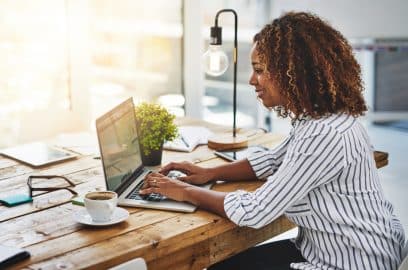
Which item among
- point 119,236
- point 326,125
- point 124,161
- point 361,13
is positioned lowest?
point 119,236

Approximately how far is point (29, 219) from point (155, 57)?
2.34m

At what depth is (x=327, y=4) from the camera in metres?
5.04

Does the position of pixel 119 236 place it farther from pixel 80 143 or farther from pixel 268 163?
pixel 80 143

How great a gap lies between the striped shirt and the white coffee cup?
303 mm

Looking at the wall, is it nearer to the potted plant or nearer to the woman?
the potted plant

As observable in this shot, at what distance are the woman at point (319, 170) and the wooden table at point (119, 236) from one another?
9 centimetres

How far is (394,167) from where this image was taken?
14.6ft

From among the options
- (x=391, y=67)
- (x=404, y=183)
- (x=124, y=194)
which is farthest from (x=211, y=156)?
(x=391, y=67)

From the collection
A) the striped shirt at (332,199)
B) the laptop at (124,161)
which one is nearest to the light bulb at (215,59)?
the laptop at (124,161)

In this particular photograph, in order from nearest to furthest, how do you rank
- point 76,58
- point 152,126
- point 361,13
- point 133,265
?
point 133,265
point 152,126
point 76,58
point 361,13

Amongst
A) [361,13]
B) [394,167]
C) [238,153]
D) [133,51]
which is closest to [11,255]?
[238,153]

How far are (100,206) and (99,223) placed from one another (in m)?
0.04

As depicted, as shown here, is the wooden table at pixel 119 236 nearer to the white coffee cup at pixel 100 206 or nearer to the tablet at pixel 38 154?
the white coffee cup at pixel 100 206

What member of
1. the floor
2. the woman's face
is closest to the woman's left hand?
the woman's face
